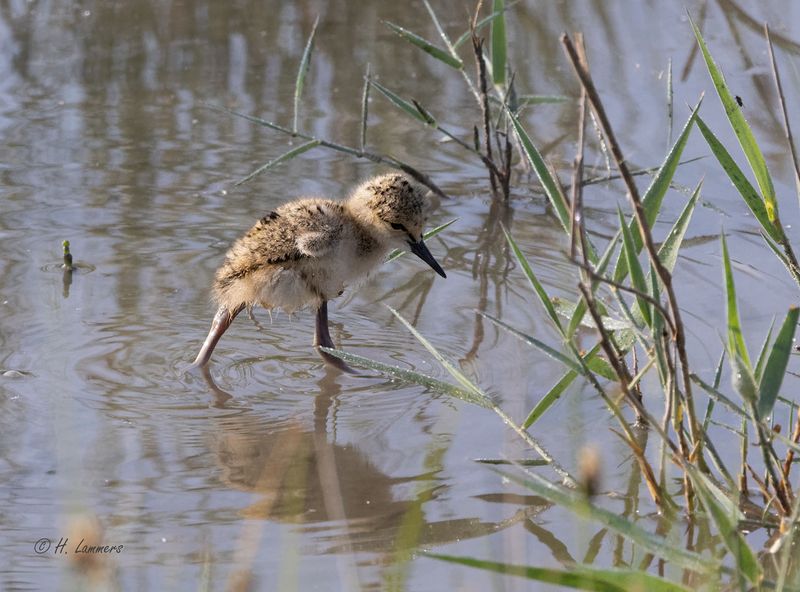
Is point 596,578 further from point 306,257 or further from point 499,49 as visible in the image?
point 499,49

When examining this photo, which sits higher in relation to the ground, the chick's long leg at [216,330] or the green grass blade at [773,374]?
the green grass blade at [773,374]

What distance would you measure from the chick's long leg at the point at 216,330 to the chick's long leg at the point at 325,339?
291mm

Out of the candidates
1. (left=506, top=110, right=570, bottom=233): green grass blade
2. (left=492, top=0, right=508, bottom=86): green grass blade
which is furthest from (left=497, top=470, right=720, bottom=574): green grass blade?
(left=492, top=0, right=508, bottom=86): green grass blade

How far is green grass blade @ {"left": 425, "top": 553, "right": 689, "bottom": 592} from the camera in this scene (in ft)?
8.24

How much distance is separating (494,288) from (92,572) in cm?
279

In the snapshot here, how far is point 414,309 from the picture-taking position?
497 cm

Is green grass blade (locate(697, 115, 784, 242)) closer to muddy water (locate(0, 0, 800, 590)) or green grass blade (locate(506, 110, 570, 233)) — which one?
green grass blade (locate(506, 110, 570, 233))

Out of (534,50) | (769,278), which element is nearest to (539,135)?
(534,50)

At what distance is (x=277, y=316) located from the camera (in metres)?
5.14

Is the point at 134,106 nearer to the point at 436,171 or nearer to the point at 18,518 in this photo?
the point at 436,171

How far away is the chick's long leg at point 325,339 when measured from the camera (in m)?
4.53

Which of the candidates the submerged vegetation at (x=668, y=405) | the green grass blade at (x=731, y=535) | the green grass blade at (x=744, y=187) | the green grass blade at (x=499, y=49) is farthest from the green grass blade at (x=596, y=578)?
the green grass blade at (x=499, y=49)

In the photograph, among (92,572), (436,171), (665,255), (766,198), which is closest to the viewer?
(92,572)

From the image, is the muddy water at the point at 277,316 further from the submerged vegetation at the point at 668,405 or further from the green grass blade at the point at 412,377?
the green grass blade at the point at 412,377
